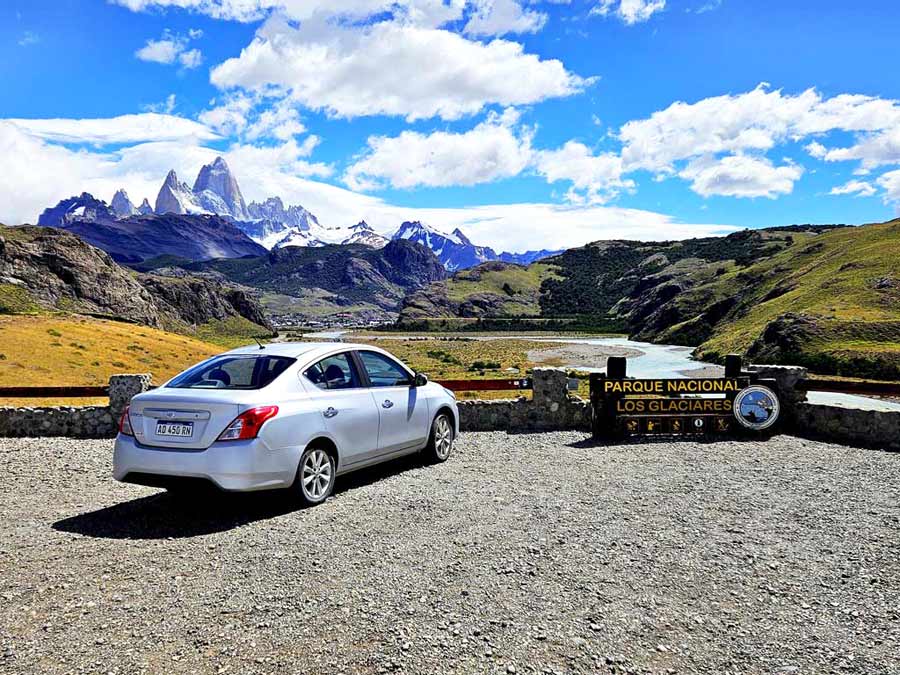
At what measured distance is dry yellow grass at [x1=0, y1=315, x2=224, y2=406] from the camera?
1499 inches

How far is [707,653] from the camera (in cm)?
470

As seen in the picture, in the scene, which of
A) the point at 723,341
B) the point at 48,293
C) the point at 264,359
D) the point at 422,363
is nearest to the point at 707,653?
the point at 264,359

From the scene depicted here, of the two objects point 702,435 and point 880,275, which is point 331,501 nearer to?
point 702,435

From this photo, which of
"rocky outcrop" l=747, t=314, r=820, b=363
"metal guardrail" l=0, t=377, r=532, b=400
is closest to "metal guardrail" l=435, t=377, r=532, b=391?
"metal guardrail" l=0, t=377, r=532, b=400

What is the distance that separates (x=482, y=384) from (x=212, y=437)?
29.2 feet

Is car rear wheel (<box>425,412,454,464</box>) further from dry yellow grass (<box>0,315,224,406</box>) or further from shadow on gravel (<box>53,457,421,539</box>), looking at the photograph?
dry yellow grass (<box>0,315,224,406</box>)

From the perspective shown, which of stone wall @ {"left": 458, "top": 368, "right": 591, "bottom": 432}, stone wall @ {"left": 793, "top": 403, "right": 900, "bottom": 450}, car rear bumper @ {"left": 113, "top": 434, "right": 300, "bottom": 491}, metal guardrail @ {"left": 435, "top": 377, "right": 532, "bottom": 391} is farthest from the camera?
metal guardrail @ {"left": 435, "top": 377, "right": 532, "bottom": 391}

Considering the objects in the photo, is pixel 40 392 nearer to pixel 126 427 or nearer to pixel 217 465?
pixel 126 427

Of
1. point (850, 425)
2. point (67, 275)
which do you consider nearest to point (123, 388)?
point (850, 425)

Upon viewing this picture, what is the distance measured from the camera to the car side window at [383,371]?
381 inches

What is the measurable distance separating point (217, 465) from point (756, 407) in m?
11.5

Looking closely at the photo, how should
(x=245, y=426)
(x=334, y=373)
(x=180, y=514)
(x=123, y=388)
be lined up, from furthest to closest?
(x=123, y=388)
(x=334, y=373)
(x=180, y=514)
(x=245, y=426)

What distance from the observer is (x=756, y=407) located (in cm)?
1421

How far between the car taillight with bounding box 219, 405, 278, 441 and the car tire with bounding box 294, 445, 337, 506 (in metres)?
0.77
